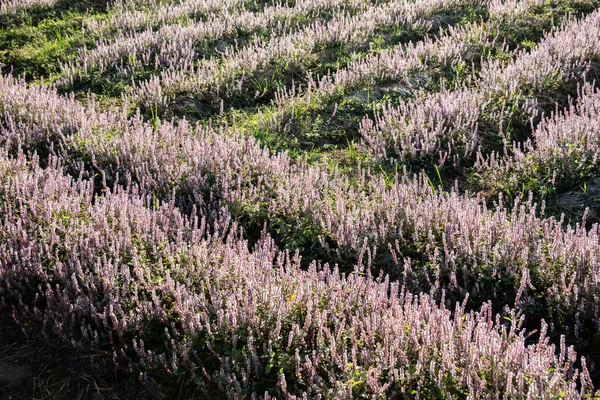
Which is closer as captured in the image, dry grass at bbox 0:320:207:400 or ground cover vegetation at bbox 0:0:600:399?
ground cover vegetation at bbox 0:0:600:399

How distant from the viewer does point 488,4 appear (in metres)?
10.7

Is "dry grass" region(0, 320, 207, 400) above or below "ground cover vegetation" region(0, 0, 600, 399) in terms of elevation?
below

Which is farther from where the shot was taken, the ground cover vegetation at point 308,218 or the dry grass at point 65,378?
the dry grass at point 65,378

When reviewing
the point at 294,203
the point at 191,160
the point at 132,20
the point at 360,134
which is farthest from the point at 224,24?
the point at 294,203

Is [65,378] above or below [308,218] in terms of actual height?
below

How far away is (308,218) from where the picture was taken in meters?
4.62

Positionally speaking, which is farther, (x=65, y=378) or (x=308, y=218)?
(x=308, y=218)

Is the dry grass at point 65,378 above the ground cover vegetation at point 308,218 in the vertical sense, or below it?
below

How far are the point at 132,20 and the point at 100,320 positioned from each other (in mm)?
8280

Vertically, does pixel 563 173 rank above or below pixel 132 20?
below

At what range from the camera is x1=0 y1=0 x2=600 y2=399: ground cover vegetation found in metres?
2.96

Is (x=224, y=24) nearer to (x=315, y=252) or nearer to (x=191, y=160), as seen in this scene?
(x=191, y=160)

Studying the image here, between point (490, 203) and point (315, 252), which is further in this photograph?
point (490, 203)

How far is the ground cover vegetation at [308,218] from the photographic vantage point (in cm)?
296
